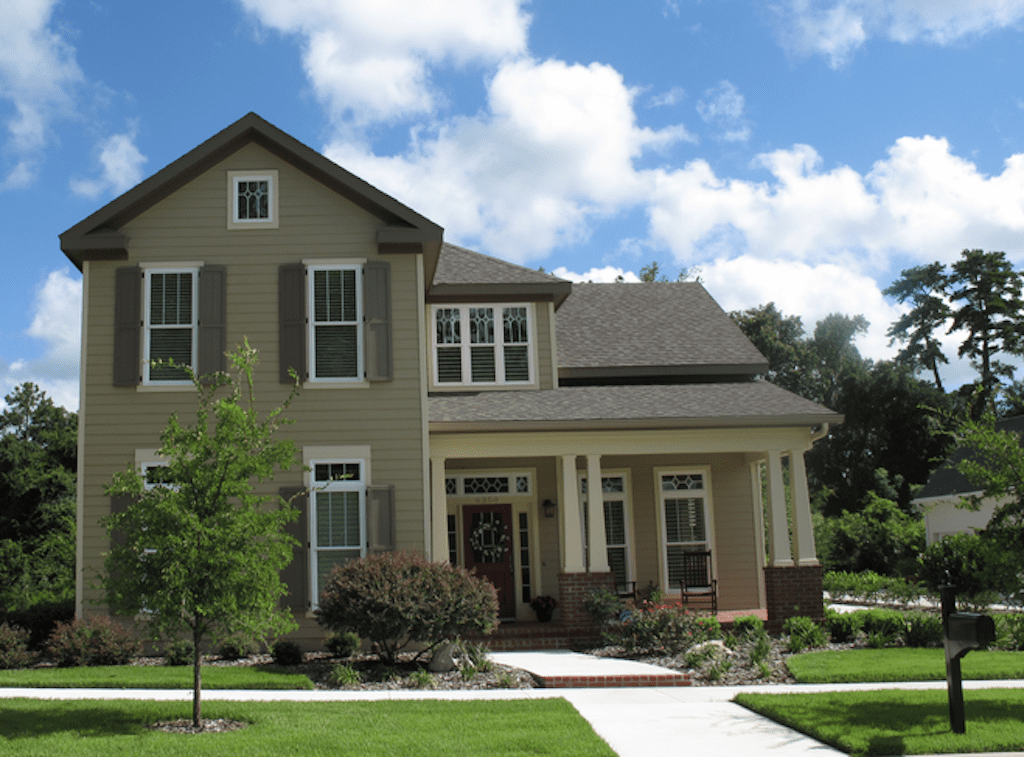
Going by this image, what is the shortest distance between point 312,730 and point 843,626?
348 inches

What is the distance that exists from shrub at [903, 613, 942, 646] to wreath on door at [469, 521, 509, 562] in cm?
658

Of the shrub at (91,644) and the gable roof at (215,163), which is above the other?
the gable roof at (215,163)

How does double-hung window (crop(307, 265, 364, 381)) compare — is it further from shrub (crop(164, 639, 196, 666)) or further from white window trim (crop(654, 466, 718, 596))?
white window trim (crop(654, 466, 718, 596))

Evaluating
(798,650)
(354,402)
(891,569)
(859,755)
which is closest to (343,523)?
(354,402)

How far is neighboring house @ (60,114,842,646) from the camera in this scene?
13.3 m

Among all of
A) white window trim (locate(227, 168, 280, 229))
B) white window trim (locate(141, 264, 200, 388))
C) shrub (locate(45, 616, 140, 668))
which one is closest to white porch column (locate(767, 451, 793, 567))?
white window trim (locate(227, 168, 280, 229))

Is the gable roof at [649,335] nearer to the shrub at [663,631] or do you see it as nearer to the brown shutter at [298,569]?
the shrub at [663,631]

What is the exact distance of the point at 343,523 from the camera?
13148 millimetres

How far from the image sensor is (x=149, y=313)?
13.6 meters

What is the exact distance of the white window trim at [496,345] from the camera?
1614 centimetres

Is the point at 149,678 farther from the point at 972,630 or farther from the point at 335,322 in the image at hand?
the point at 972,630

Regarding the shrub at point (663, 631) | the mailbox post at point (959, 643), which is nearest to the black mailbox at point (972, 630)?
the mailbox post at point (959, 643)

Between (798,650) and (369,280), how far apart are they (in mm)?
8156

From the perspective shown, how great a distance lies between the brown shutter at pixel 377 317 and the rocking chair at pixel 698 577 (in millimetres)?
6502
